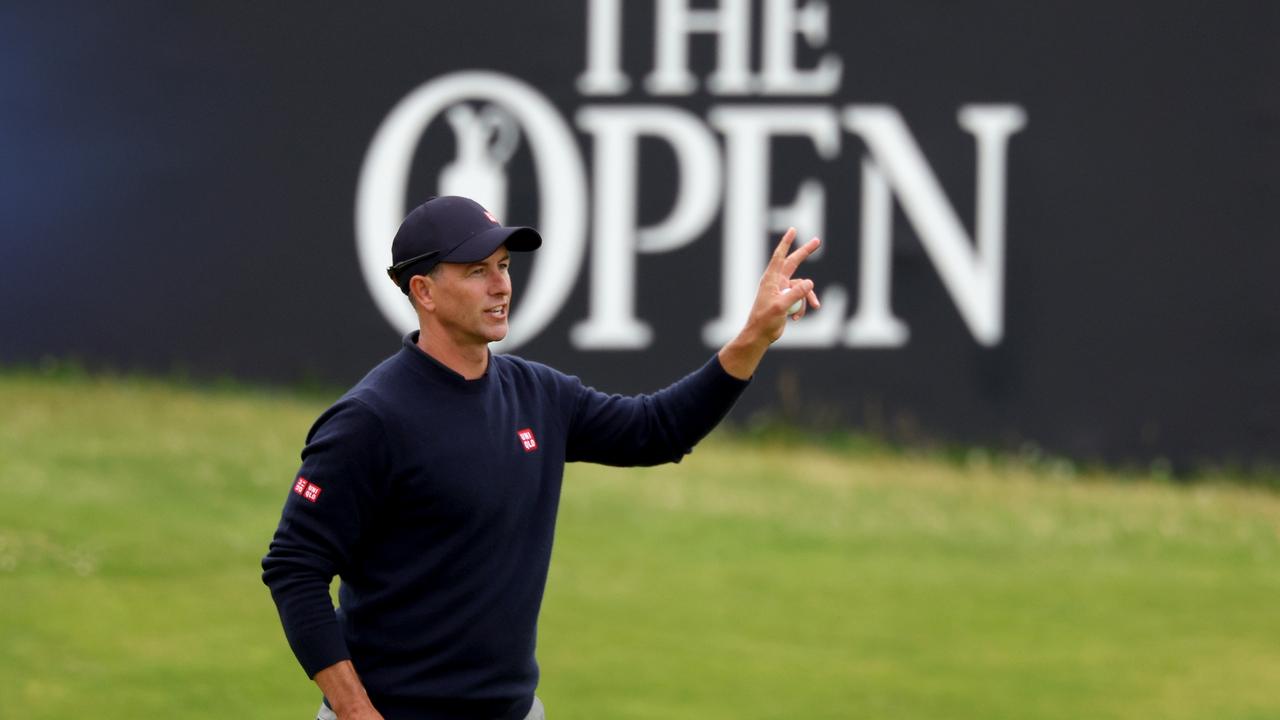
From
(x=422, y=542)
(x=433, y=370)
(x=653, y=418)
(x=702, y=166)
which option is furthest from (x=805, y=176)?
(x=422, y=542)

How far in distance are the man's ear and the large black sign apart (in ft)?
32.1

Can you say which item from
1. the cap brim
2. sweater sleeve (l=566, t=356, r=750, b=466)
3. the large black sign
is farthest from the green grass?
the cap brim

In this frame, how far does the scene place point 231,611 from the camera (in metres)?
9.66

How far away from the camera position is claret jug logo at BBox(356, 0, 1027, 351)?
14.2m

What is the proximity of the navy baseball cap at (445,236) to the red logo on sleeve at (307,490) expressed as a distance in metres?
0.52

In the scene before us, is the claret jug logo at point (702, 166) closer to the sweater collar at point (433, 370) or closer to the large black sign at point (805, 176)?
the large black sign at point (805, 176)

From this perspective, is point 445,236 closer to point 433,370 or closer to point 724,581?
point 433,370

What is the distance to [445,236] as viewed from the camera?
14.5ft

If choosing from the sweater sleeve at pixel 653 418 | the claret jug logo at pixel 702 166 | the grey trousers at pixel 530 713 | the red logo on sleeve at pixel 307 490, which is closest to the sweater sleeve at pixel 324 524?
the red logo on sleeve at pixel 307 490

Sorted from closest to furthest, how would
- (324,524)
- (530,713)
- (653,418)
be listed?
(324,524) < (530,713) < (653,418)

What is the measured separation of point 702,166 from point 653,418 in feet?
31.4

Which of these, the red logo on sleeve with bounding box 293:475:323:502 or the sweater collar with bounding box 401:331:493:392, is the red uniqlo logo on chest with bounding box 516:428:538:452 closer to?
the sweater collar with bounding box 401:331:493:392

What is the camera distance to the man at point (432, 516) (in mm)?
4188

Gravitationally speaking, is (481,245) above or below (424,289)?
above
